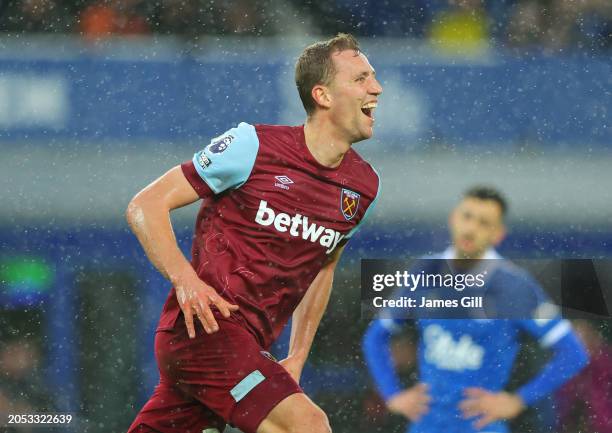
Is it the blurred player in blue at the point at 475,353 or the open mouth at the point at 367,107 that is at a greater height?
the open mouth at the point at 367,107

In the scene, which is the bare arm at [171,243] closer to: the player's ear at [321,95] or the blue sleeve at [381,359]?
the player's ear at [321,95]

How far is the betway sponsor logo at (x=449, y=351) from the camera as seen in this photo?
16.7ft

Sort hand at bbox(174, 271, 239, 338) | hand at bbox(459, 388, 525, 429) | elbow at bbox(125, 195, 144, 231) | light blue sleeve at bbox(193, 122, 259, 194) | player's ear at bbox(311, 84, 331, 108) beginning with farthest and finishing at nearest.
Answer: hand at bbox(459, 388, 525, 429) → player's ear at bbox(311, 84, 331, 108) → light blue sleeve at bbox(193, 122, 259, 194) → elbow at bbox(125, 195, 144, 231) → hand at bbox(174, 271, 239, 338)

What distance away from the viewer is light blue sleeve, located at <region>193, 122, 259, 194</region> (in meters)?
3.42

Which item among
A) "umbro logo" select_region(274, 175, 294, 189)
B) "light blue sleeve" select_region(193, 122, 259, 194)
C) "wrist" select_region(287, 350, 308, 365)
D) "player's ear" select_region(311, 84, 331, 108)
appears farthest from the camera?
"player's ear" select_region(311, 84, 331, 108)

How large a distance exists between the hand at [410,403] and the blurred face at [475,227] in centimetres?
72

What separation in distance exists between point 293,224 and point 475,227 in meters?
1.91

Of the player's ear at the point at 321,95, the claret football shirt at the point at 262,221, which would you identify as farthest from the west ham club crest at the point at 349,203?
the player's ear at the point at 321,95

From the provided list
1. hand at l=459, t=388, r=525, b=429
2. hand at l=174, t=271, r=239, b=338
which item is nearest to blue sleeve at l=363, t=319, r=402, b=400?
hand at l=459, t=388, r=525, b=429

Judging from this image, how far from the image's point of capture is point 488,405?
5039mm

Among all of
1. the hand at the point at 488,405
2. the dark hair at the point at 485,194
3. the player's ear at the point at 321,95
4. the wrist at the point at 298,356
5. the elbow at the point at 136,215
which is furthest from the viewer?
the dark hair at the point at 485,194

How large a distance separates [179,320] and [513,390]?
7.46 feet

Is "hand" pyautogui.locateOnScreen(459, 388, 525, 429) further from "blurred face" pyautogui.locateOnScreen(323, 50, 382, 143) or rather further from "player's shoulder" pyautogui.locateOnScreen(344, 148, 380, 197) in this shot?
"blurred face" pyautogui.locateOnScreen(323, 50, 382, 143)

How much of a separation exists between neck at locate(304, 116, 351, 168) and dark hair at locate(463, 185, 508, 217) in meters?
1.60
